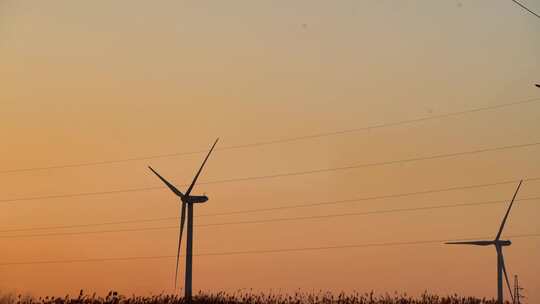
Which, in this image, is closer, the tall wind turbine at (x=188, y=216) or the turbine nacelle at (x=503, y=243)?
the tall wind turbine at (x=188, y=216)

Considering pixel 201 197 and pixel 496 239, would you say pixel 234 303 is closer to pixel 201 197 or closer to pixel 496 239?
pixel 201 197

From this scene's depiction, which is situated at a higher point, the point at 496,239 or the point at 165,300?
the point at 496,239

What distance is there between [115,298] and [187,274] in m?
6.47

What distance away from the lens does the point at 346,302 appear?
75.5m

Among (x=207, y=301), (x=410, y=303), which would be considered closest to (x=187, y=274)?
(x=207, y=301)

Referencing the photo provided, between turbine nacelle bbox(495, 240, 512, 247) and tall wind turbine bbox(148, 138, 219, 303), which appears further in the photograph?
turbine nacelle bbox(495, 240, 512, 247)

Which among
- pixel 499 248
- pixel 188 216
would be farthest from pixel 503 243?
pixel 188 216

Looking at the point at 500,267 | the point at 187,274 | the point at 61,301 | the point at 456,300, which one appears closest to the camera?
the point at 61,301

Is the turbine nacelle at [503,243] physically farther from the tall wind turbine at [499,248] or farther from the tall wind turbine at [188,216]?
the tall wind turbine at [188,216]

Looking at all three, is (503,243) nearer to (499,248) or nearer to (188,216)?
(499,248)

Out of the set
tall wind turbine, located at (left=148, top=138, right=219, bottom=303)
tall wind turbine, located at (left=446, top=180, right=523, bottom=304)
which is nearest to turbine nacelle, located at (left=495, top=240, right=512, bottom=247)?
tall wind turbine, located at (left=446, top=180, right=523, bottom=304)

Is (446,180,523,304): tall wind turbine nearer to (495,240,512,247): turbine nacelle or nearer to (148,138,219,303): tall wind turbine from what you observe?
(495,240,512,247): turbine nacelle

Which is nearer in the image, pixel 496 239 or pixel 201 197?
pixel 201 197

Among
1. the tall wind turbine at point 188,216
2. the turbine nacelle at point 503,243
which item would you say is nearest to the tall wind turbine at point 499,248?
the turbine nacelle at point 503,243
